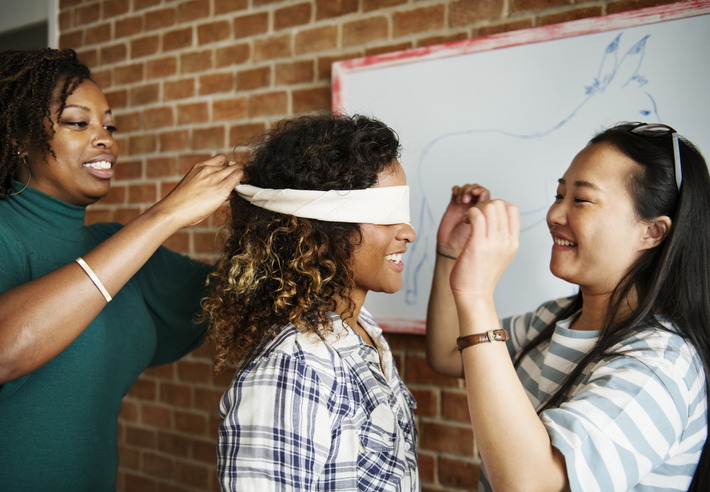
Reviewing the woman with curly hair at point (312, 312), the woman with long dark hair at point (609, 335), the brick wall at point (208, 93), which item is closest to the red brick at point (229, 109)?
the brick wall at point (208, 93)

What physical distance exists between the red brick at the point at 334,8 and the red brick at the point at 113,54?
984mm

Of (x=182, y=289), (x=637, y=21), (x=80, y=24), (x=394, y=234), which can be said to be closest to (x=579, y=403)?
(x=394, y=234)

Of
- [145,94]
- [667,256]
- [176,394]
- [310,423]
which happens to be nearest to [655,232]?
[667,256]

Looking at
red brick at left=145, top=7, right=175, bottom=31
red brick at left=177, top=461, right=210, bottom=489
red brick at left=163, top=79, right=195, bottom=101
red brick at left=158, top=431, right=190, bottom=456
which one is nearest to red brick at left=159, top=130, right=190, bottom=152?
red brick at left=163, top=79, right=195, bottom=101

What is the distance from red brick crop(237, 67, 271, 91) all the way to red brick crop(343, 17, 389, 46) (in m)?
0.34

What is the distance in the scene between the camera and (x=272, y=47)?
1785mm

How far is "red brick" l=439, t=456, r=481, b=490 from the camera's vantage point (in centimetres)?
153

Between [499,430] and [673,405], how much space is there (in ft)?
0.95

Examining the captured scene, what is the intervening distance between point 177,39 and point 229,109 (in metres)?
0.42

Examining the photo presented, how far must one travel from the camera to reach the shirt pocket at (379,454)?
2.95 ft

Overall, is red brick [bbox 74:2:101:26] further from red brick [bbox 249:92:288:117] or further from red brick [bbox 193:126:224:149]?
red brick [bbox 249:92:288:117]

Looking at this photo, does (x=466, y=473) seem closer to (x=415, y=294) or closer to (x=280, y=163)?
(x=415, y=294)

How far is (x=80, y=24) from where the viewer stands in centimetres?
223

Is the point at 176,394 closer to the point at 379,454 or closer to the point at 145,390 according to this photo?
the point at 145,390
